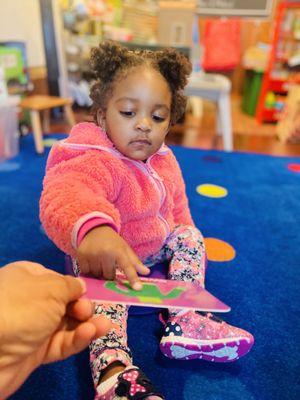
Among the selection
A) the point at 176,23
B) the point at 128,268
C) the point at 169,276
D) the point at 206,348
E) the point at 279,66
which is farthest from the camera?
the point at 279,66

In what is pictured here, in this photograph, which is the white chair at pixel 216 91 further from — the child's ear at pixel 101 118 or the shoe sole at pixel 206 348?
the shoe sole at pixel 206 348

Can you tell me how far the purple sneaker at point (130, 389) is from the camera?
1.58 feet

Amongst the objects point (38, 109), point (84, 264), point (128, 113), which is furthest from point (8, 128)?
point (84, 264)

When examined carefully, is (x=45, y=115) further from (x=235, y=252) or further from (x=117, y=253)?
(x=117, y=253)

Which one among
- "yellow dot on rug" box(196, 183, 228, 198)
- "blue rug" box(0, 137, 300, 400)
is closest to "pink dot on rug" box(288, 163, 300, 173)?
"blue rug" box(0, 137, 300, 400)

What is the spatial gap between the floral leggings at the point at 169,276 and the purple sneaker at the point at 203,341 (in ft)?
0.28

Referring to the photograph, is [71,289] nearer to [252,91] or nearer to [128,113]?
[128,113]

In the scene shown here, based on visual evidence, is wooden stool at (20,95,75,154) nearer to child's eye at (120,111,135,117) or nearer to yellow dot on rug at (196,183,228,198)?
yellow dot on rug at (196,183,228,198)

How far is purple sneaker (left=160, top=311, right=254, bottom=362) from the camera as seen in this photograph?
1.99 ft

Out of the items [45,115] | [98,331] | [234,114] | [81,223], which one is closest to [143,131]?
[81,223]

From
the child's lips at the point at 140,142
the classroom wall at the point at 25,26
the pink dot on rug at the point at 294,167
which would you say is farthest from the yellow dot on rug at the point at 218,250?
the classroom wall at the point at 25,26

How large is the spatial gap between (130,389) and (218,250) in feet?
1.88

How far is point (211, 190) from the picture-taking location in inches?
Result: 56.1

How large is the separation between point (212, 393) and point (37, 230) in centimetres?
70
